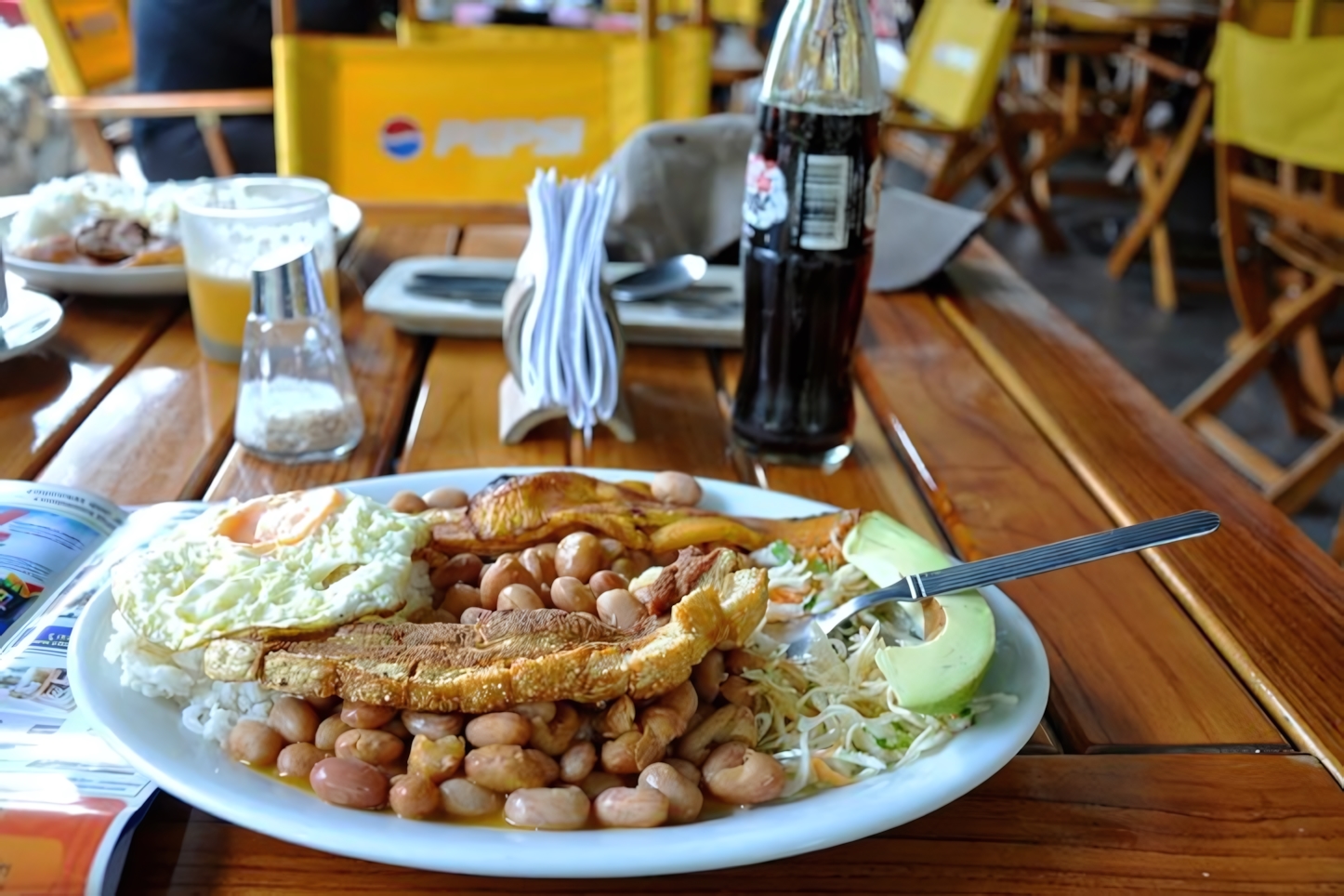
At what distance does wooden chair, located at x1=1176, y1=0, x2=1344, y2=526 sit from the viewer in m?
2.32

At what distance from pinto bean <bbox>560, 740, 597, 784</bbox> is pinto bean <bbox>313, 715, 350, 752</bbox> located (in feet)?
0.36

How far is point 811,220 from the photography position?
35.0 inches

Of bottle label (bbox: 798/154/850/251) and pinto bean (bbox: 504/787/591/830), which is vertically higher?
bottle label (bbox: 798/154/850/251)

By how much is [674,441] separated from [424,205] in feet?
2.75

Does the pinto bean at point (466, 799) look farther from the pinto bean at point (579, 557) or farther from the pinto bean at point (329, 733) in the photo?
the pinto bean at point (579, 557)

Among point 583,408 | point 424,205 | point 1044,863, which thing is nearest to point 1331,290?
point 424,205

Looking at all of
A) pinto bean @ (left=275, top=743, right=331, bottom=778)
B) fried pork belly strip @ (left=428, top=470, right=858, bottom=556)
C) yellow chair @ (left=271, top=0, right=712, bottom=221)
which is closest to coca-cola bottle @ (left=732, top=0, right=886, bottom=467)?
fried pork belly strip @ (left=428, top=470, right=858, bottom=556)

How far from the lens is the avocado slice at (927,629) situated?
1.94 ft

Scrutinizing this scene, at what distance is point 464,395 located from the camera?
1.10 meters

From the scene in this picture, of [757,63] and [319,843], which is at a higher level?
[757,63]

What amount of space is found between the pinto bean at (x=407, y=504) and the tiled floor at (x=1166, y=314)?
223 cm

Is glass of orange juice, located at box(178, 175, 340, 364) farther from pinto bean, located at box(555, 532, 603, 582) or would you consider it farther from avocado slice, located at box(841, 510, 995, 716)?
avocado slice, located at box(841, 510, 995, 716)

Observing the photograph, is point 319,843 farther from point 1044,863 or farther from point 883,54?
point 883,54

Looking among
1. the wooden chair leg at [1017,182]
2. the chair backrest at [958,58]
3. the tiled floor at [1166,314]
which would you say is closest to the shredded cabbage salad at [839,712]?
the tiled floor at [1166,314]
